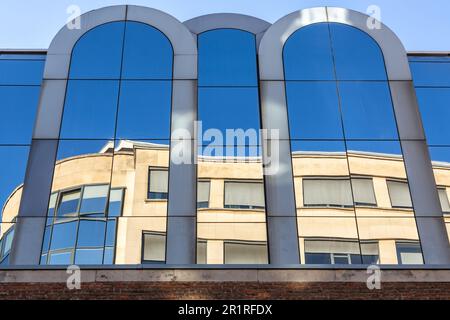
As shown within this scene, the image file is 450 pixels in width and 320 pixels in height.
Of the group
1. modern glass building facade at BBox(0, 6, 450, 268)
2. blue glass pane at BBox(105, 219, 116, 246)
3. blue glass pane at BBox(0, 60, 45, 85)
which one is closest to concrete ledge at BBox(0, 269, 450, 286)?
modern glass building facade at BBox(0, 6, 450, 268)

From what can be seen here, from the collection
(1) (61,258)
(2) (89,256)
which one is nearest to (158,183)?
(2) (89,256)

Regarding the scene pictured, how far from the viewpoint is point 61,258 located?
45.5 ft

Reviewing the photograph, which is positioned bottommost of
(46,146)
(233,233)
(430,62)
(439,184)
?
(233,233)

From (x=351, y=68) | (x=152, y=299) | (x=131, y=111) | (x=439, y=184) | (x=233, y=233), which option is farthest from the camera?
(x=351, y=68)

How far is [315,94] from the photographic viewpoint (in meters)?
16.9

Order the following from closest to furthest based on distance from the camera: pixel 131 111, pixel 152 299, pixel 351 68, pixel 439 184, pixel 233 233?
pixel 152 299, pixel 233 233, pixel 439 184, pixel 131 111, pixel 351 68

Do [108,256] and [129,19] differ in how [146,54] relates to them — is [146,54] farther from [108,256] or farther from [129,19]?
[108,256]

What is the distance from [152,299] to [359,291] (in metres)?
4.94

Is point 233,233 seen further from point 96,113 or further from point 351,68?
point 351,68

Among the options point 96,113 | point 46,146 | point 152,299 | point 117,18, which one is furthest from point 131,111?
point 152,299

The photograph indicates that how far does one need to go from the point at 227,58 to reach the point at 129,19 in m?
Result: 3.92

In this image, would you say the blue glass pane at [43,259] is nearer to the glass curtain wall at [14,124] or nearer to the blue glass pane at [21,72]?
the glass curtain wall at [14,124]

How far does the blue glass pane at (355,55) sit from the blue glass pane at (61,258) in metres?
10.3
